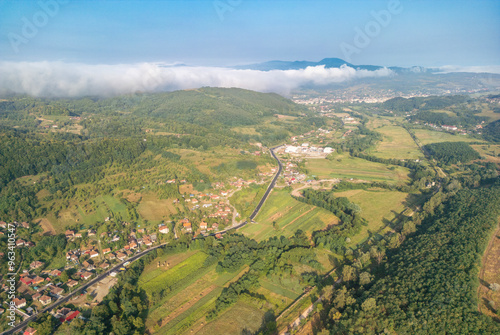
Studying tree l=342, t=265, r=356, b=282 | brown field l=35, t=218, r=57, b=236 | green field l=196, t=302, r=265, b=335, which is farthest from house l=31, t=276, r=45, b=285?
tree l=342, t=265, r=356, b=282

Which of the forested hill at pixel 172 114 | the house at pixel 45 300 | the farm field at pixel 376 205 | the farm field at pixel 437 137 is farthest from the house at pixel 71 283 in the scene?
the farm field at pixel 437 137

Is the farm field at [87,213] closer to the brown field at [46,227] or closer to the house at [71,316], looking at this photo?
the brown field at [46,227]

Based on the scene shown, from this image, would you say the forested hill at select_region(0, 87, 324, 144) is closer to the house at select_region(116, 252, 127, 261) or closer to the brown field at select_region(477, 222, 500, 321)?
the house at select_region(116, 252, 127, 261)

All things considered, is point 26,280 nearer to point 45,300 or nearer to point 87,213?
point 45,300

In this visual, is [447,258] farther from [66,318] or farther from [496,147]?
[496,147]

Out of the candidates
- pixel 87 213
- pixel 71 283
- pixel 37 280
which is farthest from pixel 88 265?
pixel 87 213
